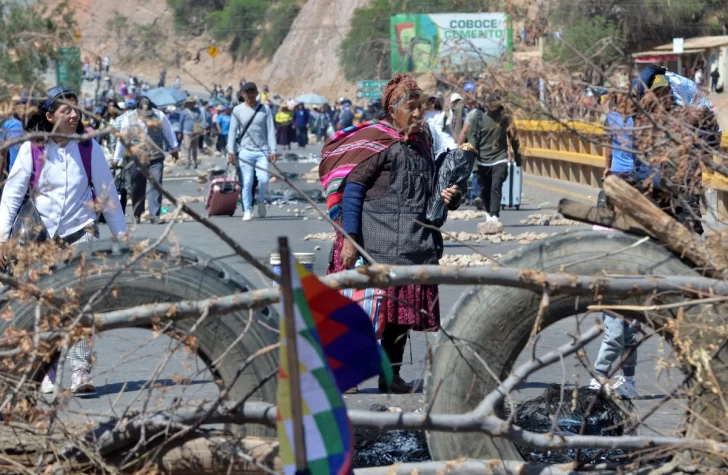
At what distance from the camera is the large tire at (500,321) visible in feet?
13.4

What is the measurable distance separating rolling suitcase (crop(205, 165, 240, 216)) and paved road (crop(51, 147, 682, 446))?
0.72 ft

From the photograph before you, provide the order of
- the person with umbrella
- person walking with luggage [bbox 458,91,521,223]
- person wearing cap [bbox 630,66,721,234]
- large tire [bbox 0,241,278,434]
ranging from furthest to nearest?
the person with umbrella < person walking with luggage [bbox 458,91,521,223] < person wearing cap [bbox 630,66,721,234] < large tire [bbox 0,241,278,434]

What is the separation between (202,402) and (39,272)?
0.81 m

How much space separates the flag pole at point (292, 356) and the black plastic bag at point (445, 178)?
3.03 m

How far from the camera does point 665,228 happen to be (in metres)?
4.06

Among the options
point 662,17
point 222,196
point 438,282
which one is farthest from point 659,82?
point 662,17

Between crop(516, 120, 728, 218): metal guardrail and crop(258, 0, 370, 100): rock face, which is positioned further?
crop(258, 0, 370, 100): rock face

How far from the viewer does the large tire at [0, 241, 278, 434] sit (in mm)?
4109

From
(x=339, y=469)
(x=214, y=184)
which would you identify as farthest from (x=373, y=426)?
(x=214, y=184)

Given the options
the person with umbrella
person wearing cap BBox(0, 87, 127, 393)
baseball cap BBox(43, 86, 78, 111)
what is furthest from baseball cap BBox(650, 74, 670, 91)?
the person with umbrella

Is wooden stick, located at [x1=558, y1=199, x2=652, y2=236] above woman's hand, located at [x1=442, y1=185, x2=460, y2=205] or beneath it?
above

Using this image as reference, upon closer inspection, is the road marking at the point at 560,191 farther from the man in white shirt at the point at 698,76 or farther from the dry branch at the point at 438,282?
the dry branch at the point at 438,282

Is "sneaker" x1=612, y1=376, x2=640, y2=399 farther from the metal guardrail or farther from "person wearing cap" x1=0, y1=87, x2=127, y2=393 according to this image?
the metal guardrail

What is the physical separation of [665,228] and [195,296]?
1802mm
